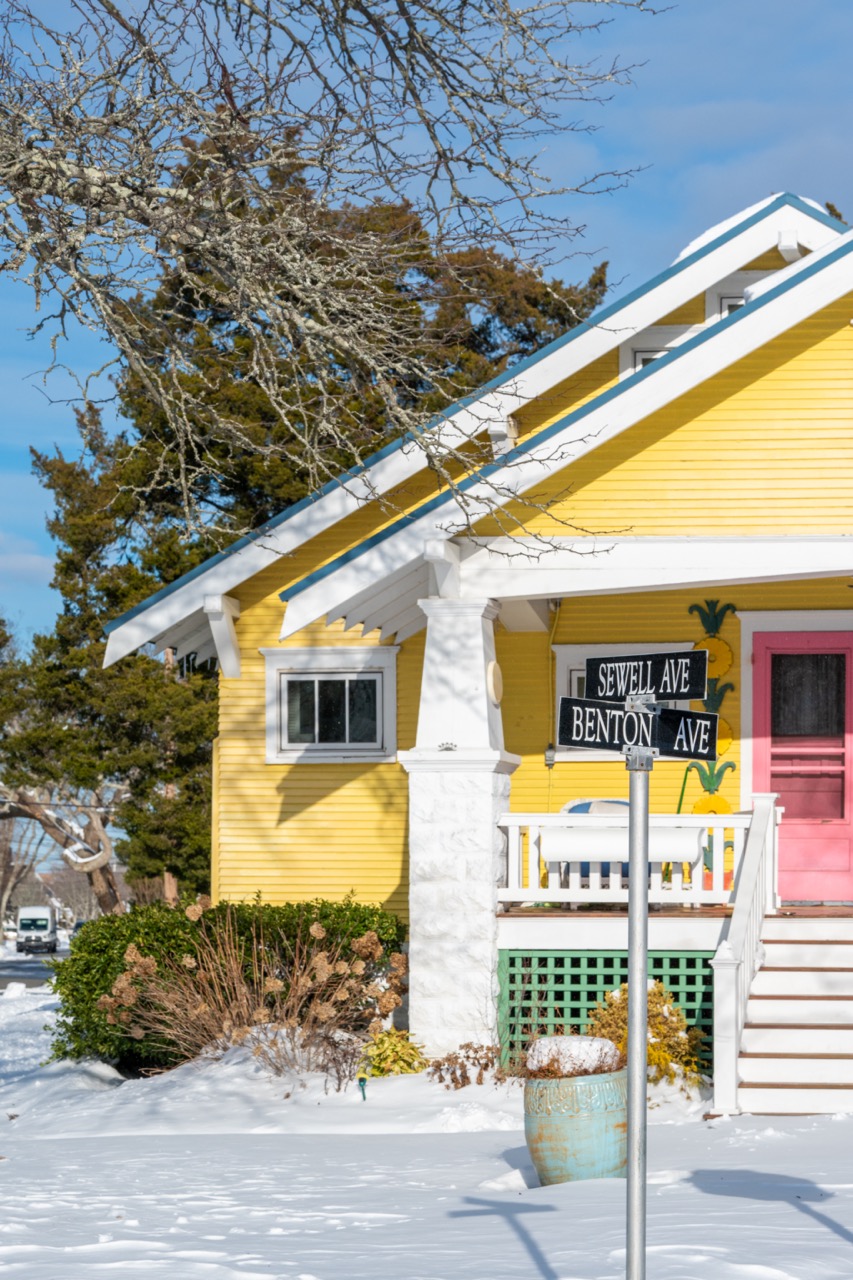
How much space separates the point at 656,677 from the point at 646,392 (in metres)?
6.20

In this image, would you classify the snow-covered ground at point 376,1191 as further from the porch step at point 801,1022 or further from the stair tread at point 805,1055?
the stair tread at point 805,1055

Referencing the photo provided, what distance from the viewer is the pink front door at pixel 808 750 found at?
13883 mm

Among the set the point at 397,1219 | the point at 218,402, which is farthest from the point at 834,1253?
the point at 218,402

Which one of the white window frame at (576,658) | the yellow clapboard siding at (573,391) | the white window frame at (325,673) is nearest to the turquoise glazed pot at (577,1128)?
the white window frame at (576,658)

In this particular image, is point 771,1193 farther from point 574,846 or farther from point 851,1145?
point 574,846

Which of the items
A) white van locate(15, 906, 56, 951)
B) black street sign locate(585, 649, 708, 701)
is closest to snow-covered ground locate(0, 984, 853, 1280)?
black street sign locate(585, 649, 708, 701)

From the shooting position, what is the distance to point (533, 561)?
1177 cm

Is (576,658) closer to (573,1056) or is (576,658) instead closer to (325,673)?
(325,673)

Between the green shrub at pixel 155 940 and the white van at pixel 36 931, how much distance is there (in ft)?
187

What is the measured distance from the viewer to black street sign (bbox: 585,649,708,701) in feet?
19.1

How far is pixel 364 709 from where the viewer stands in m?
15.1

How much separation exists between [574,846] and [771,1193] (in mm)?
4302

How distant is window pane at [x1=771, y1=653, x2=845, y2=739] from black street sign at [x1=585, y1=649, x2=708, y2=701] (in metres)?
8.34

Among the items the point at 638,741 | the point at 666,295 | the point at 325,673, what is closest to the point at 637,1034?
the point at 638,741
